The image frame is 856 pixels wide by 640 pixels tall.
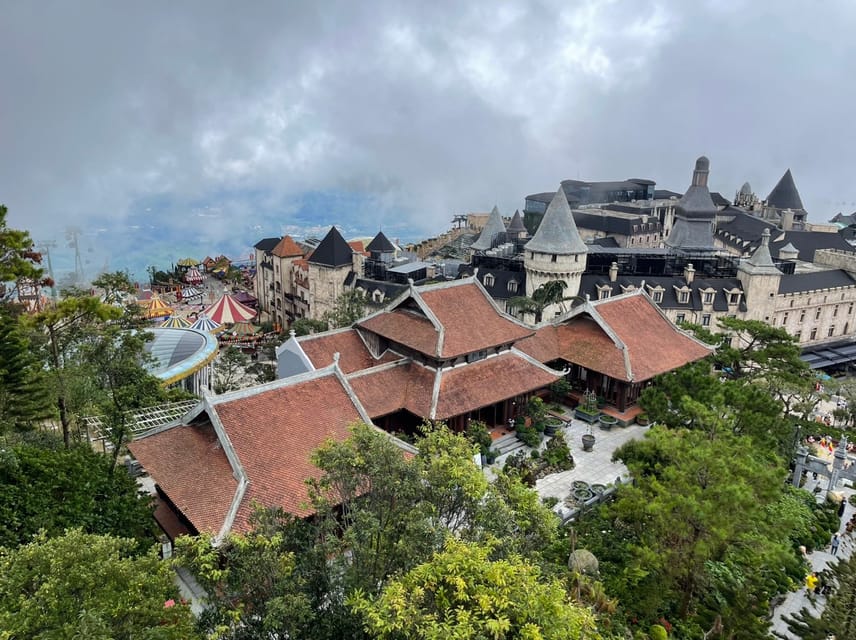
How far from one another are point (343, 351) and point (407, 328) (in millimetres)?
3569

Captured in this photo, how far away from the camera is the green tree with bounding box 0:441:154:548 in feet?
46.7

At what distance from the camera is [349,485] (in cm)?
1238

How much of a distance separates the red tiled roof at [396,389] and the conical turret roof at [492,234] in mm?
42084

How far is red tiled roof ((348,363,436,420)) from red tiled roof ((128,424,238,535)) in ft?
25.5

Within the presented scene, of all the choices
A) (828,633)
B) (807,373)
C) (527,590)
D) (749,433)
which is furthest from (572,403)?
(527,590)

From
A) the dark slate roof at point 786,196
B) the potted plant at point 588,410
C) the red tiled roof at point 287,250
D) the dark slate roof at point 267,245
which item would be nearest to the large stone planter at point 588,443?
the potted plant at point 588,410

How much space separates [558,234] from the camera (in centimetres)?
4828

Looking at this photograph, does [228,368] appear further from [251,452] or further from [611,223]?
[611,223]

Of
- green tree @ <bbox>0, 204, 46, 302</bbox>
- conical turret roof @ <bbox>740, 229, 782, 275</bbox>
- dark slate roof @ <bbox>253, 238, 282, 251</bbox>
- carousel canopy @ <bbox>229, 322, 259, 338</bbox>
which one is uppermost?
green tree @ <bbox>0, 204, 46, 302</bbox>

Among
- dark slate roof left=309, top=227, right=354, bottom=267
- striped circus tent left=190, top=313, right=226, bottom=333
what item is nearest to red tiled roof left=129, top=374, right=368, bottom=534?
striped circus tent left=190, top=313, right=226, bottom=333

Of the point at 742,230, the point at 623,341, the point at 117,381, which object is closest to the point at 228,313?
the point at 117,381

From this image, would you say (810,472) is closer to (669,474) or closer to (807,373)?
(807,373)

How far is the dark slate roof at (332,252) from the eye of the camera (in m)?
55.8

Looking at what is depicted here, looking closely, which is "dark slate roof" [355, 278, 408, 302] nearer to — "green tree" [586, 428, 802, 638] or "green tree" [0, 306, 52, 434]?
"green tree" [0, 306, 52, 434]
